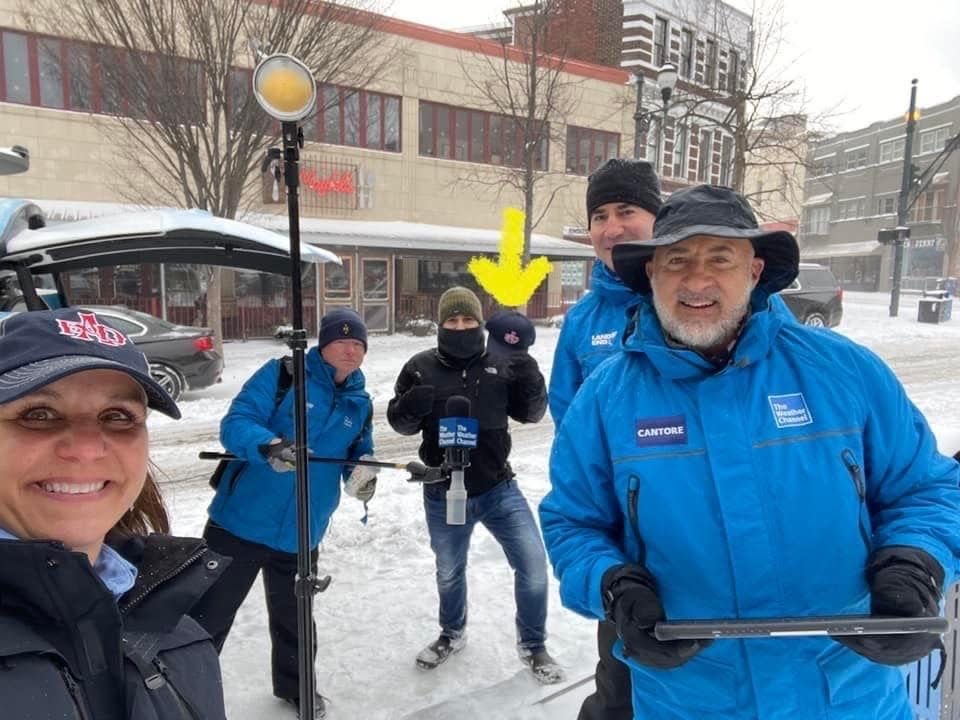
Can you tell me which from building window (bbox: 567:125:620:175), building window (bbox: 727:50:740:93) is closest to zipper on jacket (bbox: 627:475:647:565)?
building window (bbox: 727:50:740:93)

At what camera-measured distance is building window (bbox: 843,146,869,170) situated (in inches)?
2219

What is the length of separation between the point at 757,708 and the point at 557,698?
1830 mm

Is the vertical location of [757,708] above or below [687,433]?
below

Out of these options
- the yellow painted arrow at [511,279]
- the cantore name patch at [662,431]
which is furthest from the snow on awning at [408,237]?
the cantore name patch at [662,431]

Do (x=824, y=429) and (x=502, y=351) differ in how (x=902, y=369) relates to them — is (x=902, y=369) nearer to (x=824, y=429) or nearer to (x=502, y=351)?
(x=502, y=351)

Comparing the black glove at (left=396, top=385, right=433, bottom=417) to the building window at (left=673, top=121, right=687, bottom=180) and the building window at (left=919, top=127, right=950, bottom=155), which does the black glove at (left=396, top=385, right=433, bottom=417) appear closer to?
the building window at (left=673, top=121, right=687, bottom=180)

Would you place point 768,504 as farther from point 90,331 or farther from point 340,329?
point 340,329

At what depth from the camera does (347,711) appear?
327cm

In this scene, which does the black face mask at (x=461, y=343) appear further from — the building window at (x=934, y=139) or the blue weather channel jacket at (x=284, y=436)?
the building window at (x=934, y=139)

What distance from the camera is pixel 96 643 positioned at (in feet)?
3.87

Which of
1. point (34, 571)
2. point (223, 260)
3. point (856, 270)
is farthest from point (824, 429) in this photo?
point (856, 270)

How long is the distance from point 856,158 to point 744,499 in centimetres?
6632

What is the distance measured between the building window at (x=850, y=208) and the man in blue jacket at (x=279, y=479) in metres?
63.0

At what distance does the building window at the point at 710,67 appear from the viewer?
27.9m
